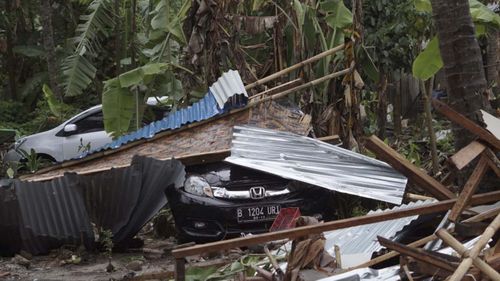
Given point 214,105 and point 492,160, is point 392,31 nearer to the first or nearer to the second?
point 214,105

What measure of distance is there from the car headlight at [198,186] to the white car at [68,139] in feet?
23.3

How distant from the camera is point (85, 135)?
52.9 feet

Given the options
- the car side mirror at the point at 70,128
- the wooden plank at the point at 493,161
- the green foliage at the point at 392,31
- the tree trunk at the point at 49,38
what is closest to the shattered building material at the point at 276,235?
the wooden plank at the point at 493,161

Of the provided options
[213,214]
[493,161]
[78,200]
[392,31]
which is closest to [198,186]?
[213,214]

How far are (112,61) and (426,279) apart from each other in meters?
20.4

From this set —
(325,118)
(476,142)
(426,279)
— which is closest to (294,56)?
(325,118)

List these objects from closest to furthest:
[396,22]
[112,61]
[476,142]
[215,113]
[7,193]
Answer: [476,142] < [7,193] < [215,113] < [396,22] < [112,61]

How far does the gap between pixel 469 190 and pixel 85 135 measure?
11827mm

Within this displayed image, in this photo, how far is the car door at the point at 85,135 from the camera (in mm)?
15953

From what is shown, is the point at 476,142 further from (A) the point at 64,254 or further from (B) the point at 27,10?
(B) the point at 27,10

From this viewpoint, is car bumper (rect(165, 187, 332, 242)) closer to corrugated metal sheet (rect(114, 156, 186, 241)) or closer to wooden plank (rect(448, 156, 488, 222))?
corrugated metal sheet (rect(114, 156, 186, 241))

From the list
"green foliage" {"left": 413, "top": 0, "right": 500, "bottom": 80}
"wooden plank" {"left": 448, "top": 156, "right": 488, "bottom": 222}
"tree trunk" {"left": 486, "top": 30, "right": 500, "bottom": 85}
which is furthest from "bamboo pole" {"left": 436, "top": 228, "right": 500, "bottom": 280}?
"tree trunk" {"left": 486, "top": 30, "right": 500, "bottom": 85}

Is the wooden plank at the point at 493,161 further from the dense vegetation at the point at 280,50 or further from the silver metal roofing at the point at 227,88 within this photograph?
the silver metal roofing at the point at 227,88

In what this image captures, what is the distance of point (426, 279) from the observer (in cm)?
479
